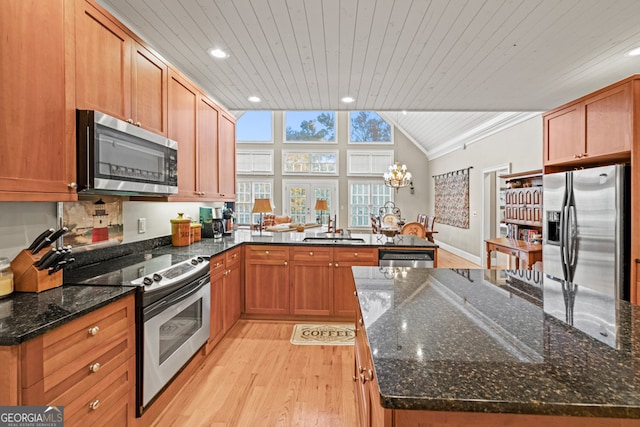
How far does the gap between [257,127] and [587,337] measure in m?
10.1

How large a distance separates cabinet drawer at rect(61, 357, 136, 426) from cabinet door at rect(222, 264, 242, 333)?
1344 millimetres

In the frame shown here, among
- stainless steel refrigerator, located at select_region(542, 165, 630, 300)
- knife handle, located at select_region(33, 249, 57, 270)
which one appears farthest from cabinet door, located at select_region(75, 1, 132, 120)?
stainless steel refrigerator, located at select_region(542, 165, 630, 300)

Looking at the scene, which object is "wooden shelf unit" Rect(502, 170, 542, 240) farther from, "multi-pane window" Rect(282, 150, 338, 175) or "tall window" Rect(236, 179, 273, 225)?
"tall window" Rect(236, 179, 273, 225)

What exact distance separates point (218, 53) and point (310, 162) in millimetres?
7126

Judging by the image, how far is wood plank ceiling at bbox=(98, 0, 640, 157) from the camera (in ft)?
7.55

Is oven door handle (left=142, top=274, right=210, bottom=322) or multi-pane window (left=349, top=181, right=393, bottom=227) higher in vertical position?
multi-pane window (left=349, top=181, right=393, bottom=227)

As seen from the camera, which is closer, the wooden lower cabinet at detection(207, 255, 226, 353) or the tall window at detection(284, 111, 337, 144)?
the wooden lower cabinet at detection(207, 255, 226, 353)

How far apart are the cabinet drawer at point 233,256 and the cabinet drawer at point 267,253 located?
3.7 inches

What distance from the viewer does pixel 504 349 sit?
2.96 ft

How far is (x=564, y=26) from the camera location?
8.16ft

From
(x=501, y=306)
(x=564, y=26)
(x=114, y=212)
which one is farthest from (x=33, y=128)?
(x=564, y=26)

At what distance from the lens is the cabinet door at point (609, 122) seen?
106 inches

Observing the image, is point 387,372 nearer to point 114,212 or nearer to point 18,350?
point 18,350

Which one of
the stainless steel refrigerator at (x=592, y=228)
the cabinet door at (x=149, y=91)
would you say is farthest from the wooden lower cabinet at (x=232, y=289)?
the stainless steel refrigerator at (x=592, y=228)
